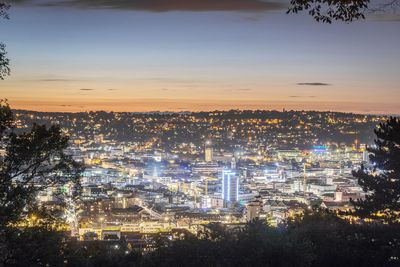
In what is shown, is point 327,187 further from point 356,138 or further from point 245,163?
point 356,138

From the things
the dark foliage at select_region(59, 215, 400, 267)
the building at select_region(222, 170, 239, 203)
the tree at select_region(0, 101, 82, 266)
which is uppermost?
the tree at select_region(0, 101, 82, 266)

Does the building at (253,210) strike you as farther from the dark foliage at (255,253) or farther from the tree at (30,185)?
the tree at (30,185)

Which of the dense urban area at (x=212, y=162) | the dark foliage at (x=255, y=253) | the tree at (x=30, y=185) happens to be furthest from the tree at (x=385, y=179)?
the dense urban area at (x=212, y=162)

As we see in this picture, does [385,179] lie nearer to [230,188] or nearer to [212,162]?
[230,188]

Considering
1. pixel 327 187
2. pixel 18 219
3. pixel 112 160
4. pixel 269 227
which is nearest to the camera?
pixel 18 219

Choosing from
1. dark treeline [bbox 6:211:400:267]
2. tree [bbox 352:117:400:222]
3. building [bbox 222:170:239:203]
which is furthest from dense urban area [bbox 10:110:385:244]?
dark treeline [bbox 6:211:400:267]

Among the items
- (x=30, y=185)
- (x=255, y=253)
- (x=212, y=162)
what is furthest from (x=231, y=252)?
(x=212, y=162)

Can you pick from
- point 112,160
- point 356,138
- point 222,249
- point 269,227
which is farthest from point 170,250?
point 356,138

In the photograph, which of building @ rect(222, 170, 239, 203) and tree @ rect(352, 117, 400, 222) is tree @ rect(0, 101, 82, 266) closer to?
tree @ rect(352, 117, 400, 222)
